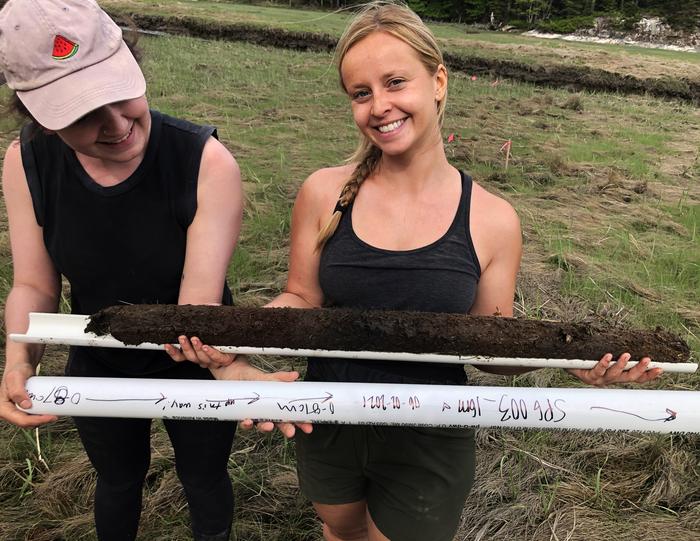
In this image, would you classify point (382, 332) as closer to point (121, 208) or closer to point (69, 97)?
point (121, 208)

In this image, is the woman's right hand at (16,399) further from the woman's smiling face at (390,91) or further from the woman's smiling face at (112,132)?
the woman's smiling face at (390,91)

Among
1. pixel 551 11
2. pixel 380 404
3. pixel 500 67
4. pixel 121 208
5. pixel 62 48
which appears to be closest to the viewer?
pixel 62 48

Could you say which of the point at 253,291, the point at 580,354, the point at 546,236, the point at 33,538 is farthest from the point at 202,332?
the point at 546,236

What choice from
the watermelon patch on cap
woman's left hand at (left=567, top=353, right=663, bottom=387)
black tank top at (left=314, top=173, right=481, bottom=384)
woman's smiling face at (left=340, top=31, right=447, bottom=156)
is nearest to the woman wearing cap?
the watermelon patch on cap

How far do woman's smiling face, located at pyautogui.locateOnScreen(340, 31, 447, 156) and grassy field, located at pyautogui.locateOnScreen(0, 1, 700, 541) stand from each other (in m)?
0.83

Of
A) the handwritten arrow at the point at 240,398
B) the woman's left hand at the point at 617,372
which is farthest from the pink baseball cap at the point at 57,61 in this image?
the woman's left hand at the point at 617,372

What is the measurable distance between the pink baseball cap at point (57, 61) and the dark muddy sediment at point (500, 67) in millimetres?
10708

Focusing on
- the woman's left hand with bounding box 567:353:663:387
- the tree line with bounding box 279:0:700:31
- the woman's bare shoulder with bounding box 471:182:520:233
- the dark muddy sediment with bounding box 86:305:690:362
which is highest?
the tree line with bounding box 279:0:700:31

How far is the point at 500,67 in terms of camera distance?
15.7 metres

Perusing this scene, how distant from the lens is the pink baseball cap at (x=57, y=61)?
1.16 meters

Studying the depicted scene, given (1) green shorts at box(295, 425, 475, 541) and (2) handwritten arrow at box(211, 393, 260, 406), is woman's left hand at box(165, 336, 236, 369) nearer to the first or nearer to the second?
(2) handwritten arrow at box(211, 393, 260, 406)

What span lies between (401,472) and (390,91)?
1149 mm

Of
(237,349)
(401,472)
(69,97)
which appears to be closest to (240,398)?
(237,349)

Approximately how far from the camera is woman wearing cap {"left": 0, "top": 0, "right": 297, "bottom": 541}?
1.19m
